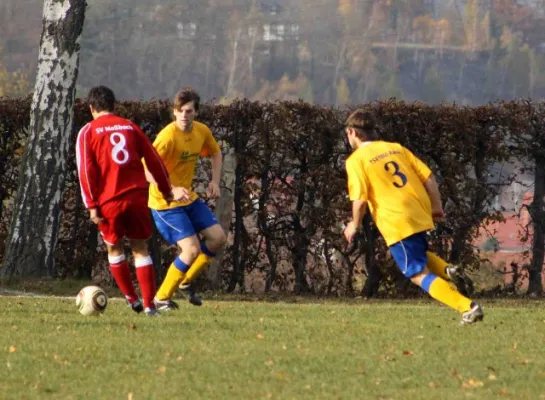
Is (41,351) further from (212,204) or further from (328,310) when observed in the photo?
(212,204)

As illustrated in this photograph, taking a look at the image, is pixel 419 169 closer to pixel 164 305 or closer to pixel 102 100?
pixel 102 100

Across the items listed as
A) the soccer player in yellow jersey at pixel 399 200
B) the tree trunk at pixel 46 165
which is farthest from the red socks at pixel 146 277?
the tree trunk at pixel 46 165

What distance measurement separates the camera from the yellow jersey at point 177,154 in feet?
39.3

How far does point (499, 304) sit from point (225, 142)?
3841 millimetres

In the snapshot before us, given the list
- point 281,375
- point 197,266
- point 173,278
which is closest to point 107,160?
point 173,278

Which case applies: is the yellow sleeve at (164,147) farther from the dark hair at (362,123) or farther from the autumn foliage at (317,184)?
the autumn foliage at (317,184)

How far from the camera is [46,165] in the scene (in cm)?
1634

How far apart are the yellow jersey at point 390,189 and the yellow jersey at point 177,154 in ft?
7.11

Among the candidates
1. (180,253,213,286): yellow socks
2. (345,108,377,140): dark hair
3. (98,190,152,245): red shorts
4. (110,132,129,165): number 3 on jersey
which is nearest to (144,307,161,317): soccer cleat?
(98,190,152,245): red shorts

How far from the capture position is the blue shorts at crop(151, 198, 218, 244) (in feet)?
39.2

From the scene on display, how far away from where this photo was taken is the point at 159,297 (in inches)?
473

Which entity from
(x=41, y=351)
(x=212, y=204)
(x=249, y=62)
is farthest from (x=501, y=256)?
(x=249, y=62)

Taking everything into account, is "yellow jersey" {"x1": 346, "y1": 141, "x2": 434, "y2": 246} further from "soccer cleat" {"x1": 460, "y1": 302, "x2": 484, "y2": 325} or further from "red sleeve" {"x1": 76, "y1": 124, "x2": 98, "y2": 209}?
"red sleeve" {"x1": 76, "y1": 124, "x2": 98, "y2": 209}

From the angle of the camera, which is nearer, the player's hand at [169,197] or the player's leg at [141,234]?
the player's leg at [141,234]
